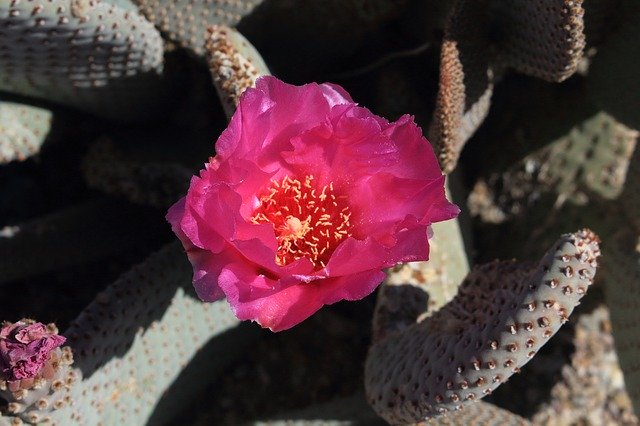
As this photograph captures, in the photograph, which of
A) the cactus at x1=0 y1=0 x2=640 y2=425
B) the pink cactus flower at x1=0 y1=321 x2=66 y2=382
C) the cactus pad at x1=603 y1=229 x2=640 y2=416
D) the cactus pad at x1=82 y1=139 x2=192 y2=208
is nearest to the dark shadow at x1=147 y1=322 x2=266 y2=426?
the cactus at x1=0 y1=0 x2=640 y2=425

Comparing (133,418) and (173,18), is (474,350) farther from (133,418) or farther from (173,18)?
(173,18)

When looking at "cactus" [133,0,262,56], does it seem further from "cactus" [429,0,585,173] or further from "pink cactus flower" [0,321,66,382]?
"pink cactus flower" [0,321,66,382]

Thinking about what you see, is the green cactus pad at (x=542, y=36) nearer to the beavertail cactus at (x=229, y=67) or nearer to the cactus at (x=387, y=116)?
the cactus at (x=387, y=116)

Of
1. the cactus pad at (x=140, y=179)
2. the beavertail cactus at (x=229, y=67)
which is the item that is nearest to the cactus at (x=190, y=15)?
the beavertail cactus at (x=229, y=67)

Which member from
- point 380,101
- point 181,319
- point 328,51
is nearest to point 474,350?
point 181,319

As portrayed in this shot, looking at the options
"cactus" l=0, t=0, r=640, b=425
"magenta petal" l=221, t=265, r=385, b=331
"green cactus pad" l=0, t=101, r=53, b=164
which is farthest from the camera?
"green cactus pad" l=0, t=101, r=53, b=164
